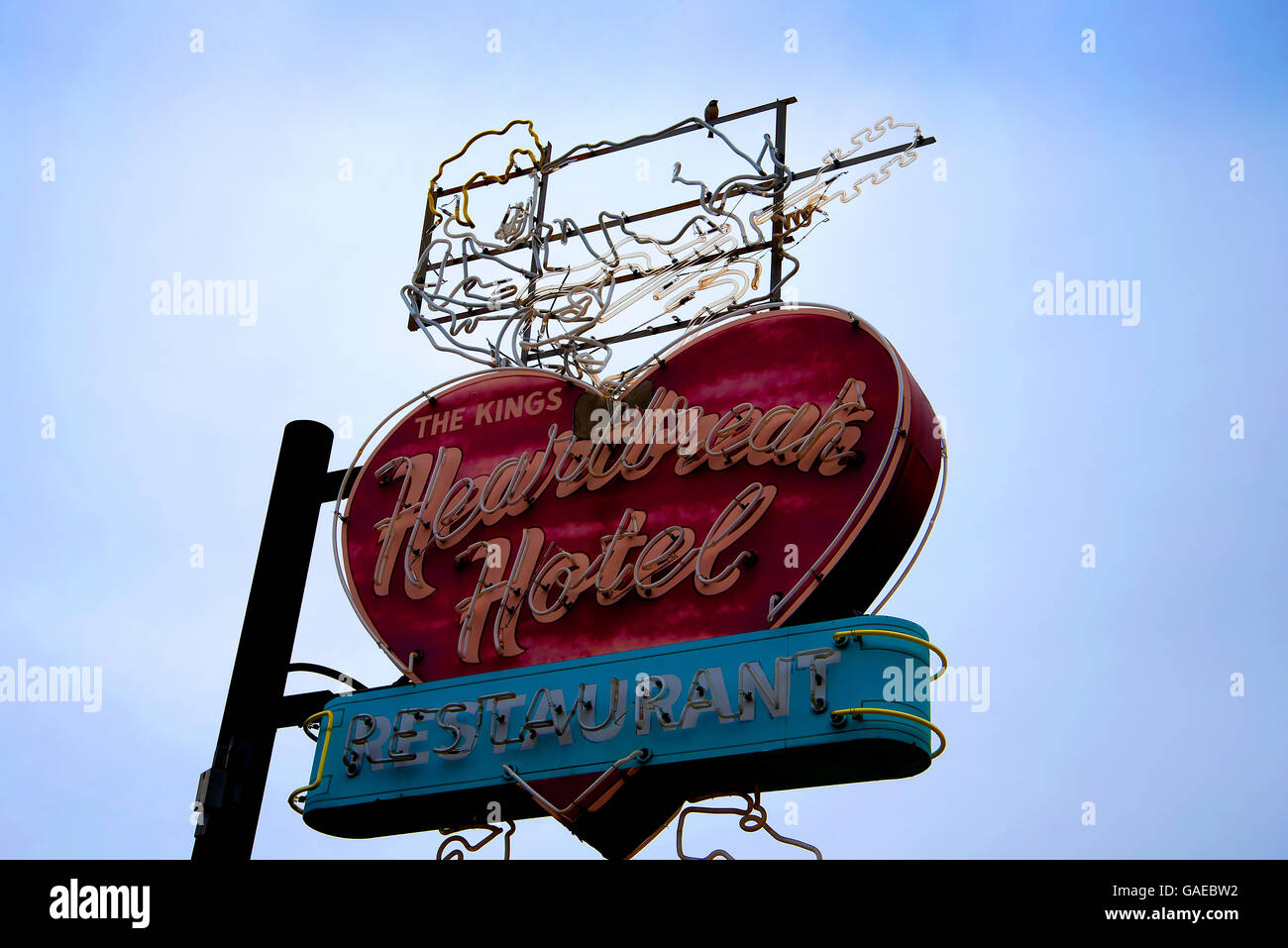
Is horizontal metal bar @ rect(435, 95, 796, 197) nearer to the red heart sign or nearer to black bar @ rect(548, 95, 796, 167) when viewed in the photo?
black bar @ rect(548, 95, 796, 167)

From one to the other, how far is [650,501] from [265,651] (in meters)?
2.42

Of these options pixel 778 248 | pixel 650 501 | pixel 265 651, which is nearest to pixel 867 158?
pixel 778 248

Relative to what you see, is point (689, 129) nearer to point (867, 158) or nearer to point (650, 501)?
point (867, 158)

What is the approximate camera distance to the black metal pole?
7746 mm

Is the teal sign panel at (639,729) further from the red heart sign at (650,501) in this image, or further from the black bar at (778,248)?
the black bar at (778,248)

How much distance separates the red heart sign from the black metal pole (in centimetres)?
50

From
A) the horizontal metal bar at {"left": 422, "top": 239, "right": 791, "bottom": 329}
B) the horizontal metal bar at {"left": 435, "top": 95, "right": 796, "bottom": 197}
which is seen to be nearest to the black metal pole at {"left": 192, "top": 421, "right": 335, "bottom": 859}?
the horizontal metal bar at {"left": 422, "top": 239, "right": 791, "bottom": 329}

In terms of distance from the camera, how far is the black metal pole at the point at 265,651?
7746mm

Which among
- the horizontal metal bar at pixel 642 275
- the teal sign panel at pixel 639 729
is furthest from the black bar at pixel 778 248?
the teal sign panel at pixel 639 729

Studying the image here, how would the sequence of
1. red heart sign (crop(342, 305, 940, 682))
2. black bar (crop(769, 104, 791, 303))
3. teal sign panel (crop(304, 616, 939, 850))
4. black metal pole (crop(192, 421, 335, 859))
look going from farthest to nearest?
black bar (crop(769, 104, 791, 303)), red heart sign (crop(342, 305, 940, 682)), black metal pole (crop(192, 421, 335, 859)), teal sign panel (crop(304, 616, 939, 850))

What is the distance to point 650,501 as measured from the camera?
28.6ft

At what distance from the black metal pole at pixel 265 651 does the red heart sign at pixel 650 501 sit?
19.5 inches
